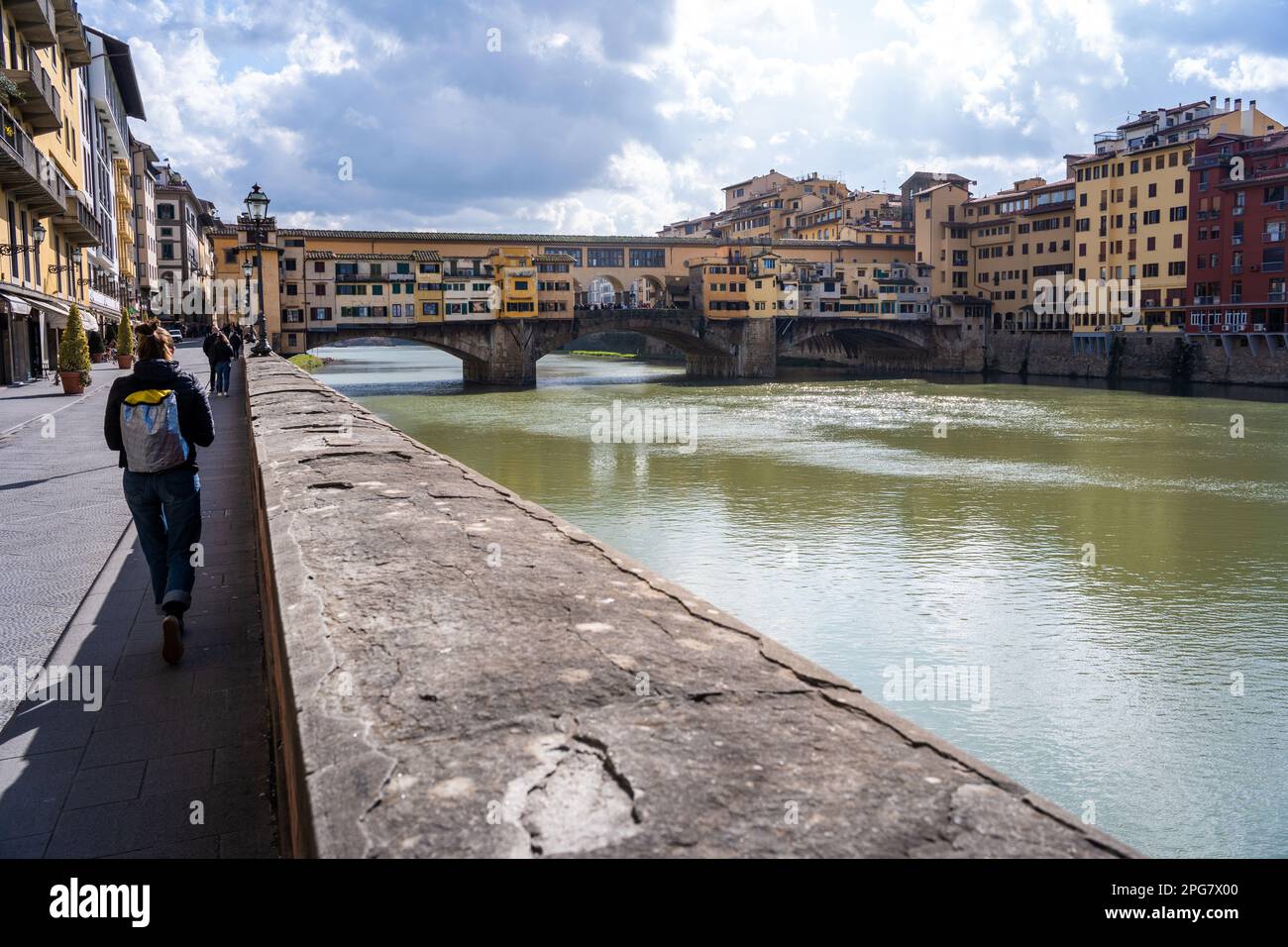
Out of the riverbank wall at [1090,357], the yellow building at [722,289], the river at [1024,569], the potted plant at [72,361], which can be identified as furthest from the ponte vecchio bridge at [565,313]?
the potted plant at [72,361]

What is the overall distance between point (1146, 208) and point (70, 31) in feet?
186

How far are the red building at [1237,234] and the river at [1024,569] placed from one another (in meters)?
18.5

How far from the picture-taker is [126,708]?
16.8 feet

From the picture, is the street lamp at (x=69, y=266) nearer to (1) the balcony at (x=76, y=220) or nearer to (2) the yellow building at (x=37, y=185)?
(2) the yellow building at (x=37, y=185)

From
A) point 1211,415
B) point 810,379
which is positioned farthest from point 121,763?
point 810,379

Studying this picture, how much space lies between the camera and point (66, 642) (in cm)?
609

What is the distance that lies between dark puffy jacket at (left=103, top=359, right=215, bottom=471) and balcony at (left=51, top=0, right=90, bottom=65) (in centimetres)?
3047

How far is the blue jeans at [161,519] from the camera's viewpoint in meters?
6.25

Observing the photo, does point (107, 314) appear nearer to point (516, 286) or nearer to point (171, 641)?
point (516, 286)

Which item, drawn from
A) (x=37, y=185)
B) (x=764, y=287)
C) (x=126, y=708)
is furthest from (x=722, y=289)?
(x=126, y=708)

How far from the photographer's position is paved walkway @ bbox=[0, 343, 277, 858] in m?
4.00

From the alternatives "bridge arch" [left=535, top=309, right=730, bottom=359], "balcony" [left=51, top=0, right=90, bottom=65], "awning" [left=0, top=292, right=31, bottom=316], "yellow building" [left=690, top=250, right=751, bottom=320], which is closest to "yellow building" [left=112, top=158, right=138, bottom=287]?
"balcony" [left=51, top=0, right=90, bottom=65]
